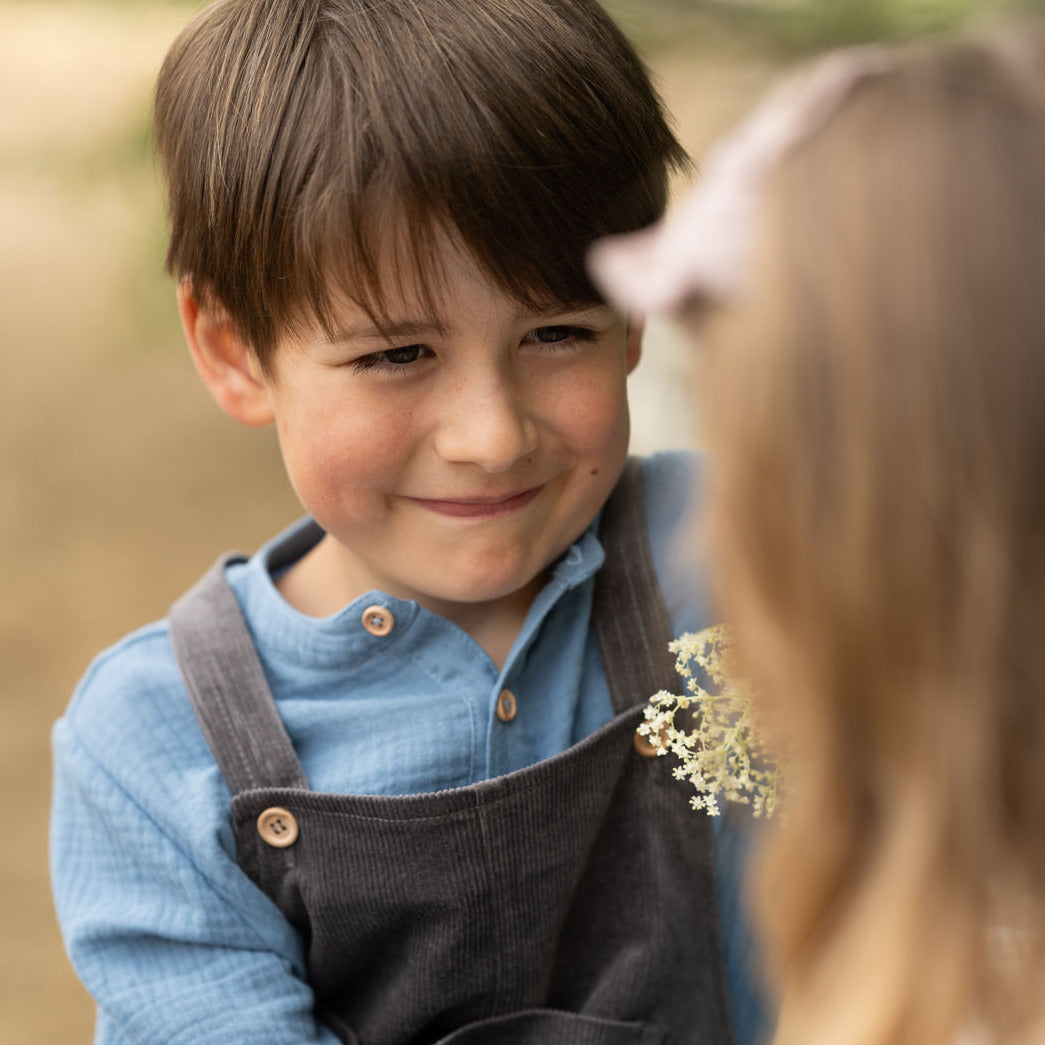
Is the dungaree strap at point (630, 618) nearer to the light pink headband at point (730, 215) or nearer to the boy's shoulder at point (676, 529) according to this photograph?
the boy's shoulder at point (676, 529)

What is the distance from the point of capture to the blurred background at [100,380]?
175 cm

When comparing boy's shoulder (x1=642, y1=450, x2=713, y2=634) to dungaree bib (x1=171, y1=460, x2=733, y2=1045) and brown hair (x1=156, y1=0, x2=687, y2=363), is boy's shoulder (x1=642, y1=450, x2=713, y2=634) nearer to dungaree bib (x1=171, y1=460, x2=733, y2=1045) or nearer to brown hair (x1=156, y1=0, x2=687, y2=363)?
dungaree bib (x1=171, y1=460, x2=733, y2=1045)

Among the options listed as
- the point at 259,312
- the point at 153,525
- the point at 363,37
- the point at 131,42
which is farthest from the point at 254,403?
the point at 153,525

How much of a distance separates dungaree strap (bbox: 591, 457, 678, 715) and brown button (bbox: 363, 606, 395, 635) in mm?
199

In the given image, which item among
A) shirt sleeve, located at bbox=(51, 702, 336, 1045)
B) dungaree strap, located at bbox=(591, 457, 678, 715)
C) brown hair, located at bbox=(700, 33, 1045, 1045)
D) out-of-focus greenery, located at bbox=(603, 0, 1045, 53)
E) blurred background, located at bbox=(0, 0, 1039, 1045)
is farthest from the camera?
blurred background, located at bbox=(0, 0, 1039, 1045)

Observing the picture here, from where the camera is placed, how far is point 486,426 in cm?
98

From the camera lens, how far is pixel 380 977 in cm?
116

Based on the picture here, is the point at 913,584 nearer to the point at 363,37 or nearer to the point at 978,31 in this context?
the point at 978,31

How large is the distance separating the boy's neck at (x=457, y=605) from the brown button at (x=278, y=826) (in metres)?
0.23

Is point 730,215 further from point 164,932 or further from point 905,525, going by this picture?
point 164,932

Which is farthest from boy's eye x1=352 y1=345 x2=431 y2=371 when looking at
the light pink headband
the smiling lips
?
the light pink headband

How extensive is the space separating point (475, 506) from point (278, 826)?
32 cm

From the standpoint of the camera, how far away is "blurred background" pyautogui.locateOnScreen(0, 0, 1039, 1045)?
1.75 metres

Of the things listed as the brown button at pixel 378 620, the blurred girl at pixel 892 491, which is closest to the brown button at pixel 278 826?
the brown button at pixel 378 620
